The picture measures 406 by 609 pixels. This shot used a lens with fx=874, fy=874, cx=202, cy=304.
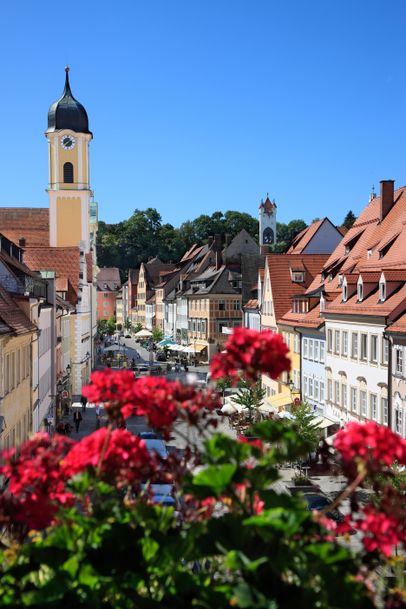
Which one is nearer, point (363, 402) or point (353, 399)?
point (363, 402)

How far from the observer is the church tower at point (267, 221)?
103m

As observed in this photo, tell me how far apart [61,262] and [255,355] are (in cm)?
4840

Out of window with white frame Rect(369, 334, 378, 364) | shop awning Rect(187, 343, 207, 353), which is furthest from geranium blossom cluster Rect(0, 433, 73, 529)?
shop awning Rect(187, 343, 207, 353)

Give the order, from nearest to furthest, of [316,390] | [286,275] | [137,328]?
[316,390] < [286,275] < [137,328]

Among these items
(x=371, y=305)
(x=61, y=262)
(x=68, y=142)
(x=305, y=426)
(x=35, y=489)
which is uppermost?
(x=68, y=142)

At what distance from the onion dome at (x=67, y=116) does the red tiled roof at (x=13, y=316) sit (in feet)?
120

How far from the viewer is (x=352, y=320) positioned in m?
32.2

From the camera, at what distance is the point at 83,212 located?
58750 mm

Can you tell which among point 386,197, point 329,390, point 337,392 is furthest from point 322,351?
point 386,197

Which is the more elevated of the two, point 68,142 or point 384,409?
point 68,142

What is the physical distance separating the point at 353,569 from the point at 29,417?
21.9 metres

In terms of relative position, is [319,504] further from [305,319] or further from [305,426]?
[305,319]

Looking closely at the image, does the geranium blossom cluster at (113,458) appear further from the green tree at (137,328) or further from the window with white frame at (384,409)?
the green tree at (137,328)

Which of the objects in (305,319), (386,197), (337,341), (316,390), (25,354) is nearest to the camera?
(25,354)
